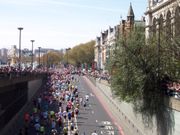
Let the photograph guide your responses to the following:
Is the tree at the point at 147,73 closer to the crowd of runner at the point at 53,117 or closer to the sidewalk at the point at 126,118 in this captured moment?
the sidewalk at the point at 126,118

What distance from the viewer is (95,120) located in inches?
2191

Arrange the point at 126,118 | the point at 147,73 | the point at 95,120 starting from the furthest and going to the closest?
the point at 95,120, the point at 126,118, the point at 147,73

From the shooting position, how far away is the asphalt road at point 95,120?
4814 centimetres

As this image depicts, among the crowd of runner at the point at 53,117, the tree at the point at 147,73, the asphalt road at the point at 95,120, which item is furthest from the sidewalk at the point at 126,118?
the crowd of runner at the point at 53,117

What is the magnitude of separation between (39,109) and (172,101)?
106ft

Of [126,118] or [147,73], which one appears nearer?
[147,73]

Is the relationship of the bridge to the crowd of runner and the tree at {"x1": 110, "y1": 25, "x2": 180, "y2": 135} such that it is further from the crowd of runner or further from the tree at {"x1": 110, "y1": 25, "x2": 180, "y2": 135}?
the tree at {"x1": 110, "y1": 25, "x2": 180, "y2": 135}

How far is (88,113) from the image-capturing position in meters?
62.0

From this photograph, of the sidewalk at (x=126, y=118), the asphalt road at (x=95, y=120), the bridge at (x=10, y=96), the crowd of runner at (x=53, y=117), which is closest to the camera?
the bridge at (x=10, y=96)

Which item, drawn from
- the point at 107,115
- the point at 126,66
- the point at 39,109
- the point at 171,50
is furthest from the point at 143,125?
the point at 39,109

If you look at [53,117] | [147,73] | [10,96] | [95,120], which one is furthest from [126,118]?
[147,73]

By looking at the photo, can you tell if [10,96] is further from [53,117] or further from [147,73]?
[147,73]

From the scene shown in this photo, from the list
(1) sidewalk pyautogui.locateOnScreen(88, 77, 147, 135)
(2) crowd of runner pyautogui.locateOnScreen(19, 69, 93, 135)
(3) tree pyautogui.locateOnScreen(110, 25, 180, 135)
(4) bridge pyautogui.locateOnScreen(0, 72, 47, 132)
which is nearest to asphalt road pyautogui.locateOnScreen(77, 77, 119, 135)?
(2) crowd of runner pyautogui.locateOnScreen(19, 69, 93, 135)

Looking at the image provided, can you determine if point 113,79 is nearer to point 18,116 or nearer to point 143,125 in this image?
point 143,125
